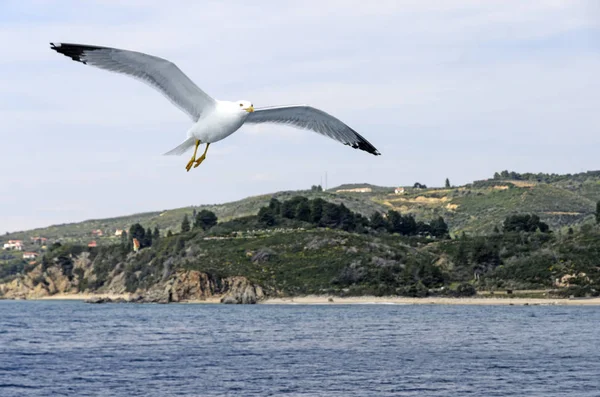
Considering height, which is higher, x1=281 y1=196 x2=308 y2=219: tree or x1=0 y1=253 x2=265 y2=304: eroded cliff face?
x1=281 y1=196 x2=308 y2=219: tree

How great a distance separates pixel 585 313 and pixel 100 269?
10093cm

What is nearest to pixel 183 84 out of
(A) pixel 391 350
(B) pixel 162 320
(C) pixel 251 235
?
(A) pixel 391 350

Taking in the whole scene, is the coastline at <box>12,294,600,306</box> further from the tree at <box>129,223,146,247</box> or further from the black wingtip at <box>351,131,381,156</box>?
the black wingtip at <box>351,131,381,156</box>

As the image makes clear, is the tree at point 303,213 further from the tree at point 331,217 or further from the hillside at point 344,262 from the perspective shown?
the tree at point 331,217

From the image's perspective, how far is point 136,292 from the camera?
146 m

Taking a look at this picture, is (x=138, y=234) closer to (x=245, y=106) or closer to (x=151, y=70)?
(x=151, y=70)

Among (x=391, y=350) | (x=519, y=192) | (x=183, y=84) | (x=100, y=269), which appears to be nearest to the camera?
(x=183, y=84)

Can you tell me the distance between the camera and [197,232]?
152 meters

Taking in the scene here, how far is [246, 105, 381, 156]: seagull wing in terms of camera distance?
68.1 feet

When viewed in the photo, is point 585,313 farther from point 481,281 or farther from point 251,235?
point 251,235

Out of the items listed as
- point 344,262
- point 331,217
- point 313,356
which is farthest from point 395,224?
point 313,356

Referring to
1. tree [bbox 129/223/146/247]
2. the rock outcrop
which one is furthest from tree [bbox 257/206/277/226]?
tree [bbox 129/223/146/247]

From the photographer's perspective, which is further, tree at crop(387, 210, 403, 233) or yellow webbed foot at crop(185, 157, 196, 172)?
tree at crop(387, 210, 403, 233)

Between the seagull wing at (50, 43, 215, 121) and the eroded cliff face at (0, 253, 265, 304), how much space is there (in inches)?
4171
